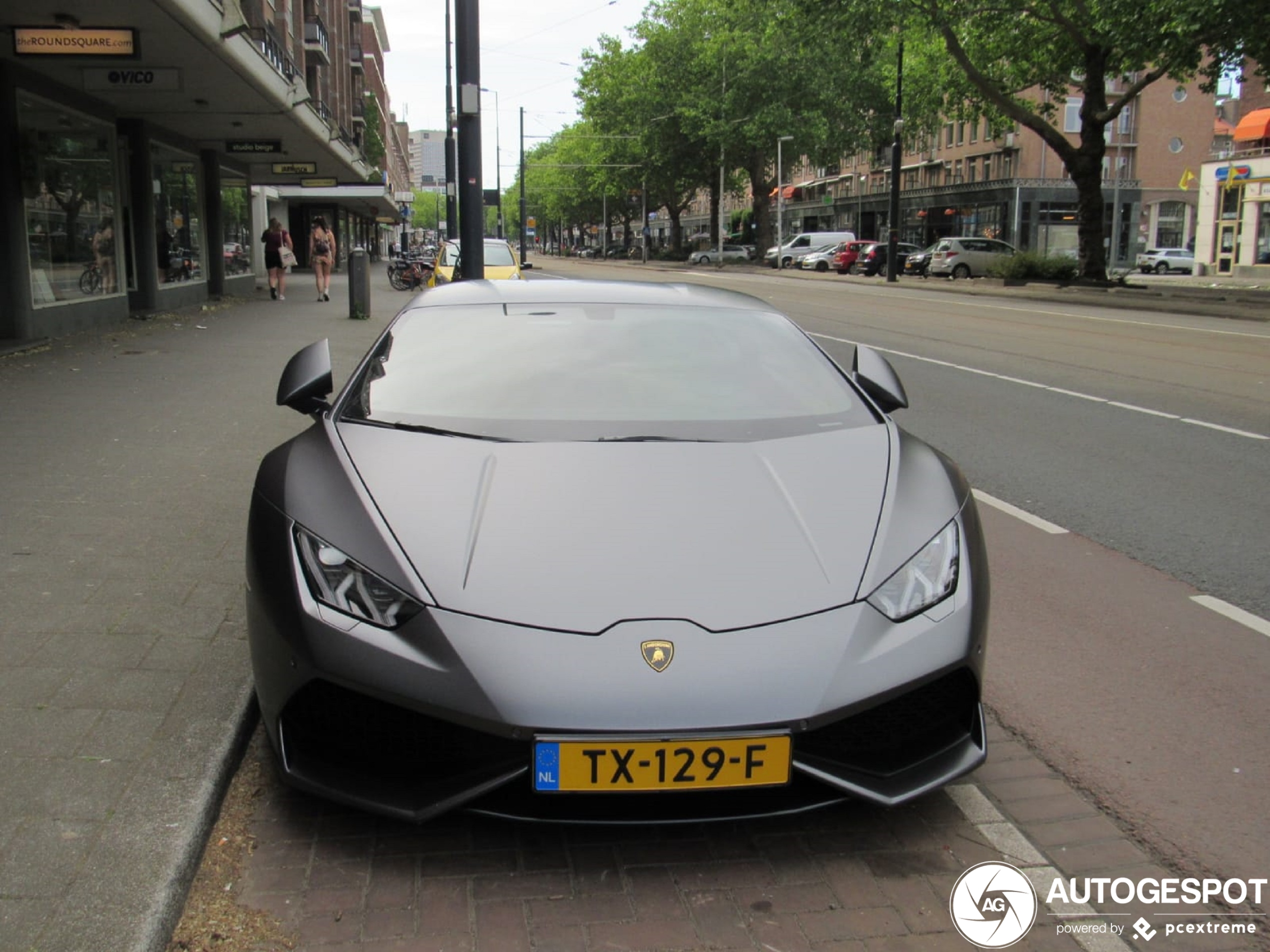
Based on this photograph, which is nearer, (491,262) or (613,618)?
(613,618)

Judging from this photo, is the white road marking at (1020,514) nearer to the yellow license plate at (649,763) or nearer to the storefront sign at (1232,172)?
the yellow license plate at (649,763)

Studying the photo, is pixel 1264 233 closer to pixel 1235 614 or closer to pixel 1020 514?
pixel 1020 514

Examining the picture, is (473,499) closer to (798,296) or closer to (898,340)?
(898,340)

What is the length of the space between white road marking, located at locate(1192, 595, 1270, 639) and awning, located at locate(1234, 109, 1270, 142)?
45.7 metres

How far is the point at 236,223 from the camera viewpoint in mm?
28344

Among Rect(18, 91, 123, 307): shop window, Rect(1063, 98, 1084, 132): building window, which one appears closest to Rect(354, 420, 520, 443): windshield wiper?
Rect(18, 91, 123, 307): shop window

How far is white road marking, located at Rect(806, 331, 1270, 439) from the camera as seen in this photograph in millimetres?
9094

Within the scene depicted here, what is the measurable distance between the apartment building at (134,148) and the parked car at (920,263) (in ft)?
82.9

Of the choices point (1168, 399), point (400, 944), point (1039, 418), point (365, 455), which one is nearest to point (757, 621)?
point (400, 944)

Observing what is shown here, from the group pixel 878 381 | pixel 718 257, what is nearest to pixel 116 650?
pixel 878 381

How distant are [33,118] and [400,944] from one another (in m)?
14.9

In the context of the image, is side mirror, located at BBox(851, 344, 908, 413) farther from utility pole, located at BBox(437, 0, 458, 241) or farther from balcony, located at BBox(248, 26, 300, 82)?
utility pole, located at BBox(437, 0, 458, 241)

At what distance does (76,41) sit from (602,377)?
1065cm

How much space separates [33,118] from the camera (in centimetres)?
1440
